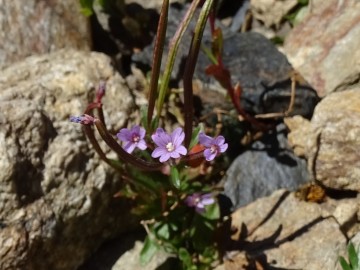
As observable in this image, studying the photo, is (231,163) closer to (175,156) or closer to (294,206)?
(294,206)

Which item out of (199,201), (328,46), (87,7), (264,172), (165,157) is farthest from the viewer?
(87,7)

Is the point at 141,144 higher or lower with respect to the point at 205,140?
higher

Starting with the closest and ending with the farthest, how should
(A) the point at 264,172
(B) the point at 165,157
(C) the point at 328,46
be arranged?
(B) the point at 165,157
(A) the point at 264,172
(C) the point at 328,46

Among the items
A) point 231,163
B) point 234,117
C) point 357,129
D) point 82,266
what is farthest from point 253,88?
point 82,266

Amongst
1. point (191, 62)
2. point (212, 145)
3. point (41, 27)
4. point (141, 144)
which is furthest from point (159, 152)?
point (41, 27)

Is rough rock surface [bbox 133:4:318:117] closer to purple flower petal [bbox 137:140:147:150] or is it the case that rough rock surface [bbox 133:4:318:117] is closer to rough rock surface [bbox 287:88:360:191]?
rough rock surface [bbox 287:88:360:191]

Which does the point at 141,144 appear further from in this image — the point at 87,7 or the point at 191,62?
the point at 87,7

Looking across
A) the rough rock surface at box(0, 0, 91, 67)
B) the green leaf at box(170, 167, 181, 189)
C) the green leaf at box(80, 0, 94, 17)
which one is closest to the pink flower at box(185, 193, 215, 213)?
the green leaf at box(170, 167, 181, 189)
